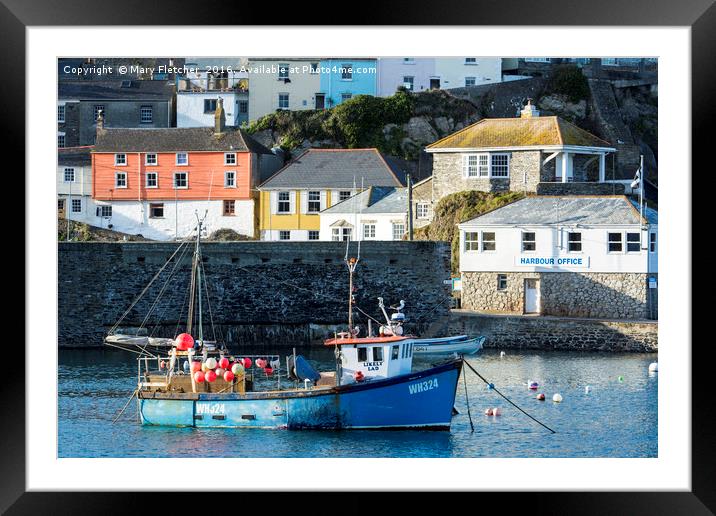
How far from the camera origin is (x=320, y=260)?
112ft

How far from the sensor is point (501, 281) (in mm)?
34594

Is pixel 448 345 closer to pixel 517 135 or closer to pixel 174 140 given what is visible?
pixel 517 135

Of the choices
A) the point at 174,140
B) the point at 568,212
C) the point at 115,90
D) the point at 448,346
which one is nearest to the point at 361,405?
the point at 448,346

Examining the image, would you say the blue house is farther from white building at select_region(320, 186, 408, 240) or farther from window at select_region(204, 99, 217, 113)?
white building at select_region(320, 186, 408, 240)

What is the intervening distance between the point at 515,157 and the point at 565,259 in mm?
5249

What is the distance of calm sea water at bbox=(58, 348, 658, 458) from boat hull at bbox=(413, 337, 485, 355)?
2360mm

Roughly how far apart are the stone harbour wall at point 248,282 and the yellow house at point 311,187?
21.4 feet

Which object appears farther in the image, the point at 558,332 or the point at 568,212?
the point at 568,212

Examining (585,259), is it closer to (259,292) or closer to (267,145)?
(259,292)
